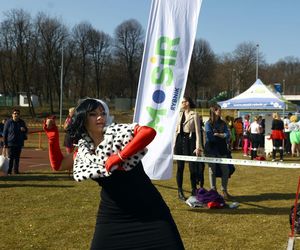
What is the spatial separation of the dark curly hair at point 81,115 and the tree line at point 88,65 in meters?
53.6

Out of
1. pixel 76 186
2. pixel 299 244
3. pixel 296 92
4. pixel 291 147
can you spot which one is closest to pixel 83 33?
pixel 296 92

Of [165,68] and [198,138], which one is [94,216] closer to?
[198,138]

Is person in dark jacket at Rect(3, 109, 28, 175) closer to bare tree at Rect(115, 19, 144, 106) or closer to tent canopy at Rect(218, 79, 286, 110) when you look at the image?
tent canopy at Rect(218, 79, 286, 110)

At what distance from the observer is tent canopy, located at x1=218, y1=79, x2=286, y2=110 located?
20506mm

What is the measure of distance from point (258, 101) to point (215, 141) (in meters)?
13.2

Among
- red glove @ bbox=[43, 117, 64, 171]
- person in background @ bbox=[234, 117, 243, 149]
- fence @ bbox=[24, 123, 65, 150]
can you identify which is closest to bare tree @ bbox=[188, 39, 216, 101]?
fence @ bbox=[24, 123, 65, 150]

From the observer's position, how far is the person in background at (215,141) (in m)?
8.39

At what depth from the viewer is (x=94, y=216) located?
702 centimetres

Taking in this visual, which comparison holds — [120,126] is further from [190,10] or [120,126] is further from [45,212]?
[45,212]

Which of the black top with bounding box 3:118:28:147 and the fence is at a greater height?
the black top with bounding box 3:118:28:147

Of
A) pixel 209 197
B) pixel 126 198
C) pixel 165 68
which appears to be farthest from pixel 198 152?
pixel 126 198

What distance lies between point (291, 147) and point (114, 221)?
695 inches

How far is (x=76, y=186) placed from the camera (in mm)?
9906

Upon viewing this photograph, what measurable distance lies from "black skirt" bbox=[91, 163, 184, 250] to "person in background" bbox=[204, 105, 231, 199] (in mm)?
5692
